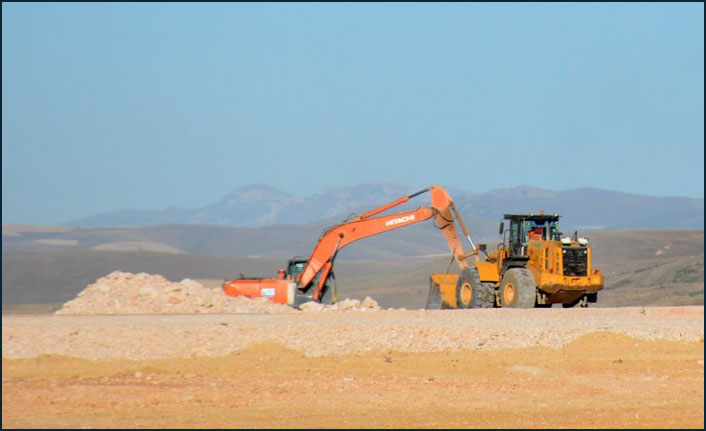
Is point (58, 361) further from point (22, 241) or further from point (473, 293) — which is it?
point (22, 241)

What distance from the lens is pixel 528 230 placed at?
31.5 m

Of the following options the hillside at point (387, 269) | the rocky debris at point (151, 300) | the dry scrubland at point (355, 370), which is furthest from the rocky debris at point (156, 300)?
the hillside at point (387, 269)

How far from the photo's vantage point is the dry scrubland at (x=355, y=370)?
16.5m

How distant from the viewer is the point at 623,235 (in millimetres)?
91000

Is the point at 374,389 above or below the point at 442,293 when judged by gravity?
below

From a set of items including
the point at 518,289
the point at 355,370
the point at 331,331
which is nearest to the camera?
the point at 355,370

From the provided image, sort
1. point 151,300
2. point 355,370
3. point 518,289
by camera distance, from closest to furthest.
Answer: point 355,370 < point 151,300 < point 518,289

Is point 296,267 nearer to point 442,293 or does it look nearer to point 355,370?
point 442,293

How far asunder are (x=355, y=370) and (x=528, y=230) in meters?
11.9

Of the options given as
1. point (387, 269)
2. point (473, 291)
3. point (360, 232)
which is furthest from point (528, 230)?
point (387, 269)

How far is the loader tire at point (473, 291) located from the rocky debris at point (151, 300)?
15.9ft

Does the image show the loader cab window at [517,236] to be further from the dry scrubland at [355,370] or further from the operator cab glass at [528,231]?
the dry scrubland at [355,370]

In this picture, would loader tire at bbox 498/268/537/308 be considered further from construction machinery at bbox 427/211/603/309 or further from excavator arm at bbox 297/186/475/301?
excavator arm at bbox 297/186/475/301

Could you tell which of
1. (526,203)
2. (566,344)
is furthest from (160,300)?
(526,203)
